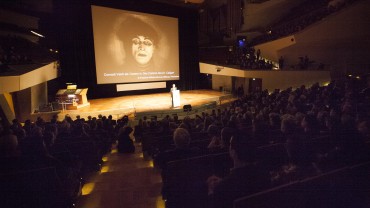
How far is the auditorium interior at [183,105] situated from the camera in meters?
2.65

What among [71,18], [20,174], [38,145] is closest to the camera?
[20,174]

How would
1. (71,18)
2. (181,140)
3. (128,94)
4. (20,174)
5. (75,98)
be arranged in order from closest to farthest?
(20,174) < (181,140) < (75,98) < (71,18) < (128,94)

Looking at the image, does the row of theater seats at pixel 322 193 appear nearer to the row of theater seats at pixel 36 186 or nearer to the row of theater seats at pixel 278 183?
the row of theater seats at pixel 278 183

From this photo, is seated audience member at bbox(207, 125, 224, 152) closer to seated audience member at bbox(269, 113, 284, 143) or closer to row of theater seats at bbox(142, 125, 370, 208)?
row of theater seats at bbox(142, 125, 370, 208)

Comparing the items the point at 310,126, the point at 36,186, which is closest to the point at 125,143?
the point at 36,186

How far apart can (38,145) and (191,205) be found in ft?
7.13

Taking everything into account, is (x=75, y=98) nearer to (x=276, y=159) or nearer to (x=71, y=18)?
(x=71, y=18)

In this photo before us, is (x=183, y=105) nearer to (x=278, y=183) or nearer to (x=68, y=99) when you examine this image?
(x=68, y=99)

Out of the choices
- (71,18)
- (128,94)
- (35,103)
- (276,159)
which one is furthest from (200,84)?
(276,159)

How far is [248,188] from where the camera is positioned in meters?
2.19

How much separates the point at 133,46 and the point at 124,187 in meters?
15.0

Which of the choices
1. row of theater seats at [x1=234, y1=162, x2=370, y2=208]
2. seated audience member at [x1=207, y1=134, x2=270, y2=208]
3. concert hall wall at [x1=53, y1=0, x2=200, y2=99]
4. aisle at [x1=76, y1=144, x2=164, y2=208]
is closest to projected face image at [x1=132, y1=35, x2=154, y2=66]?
concert hall wall at [x1=53, y1=0, x2=200, y2=99]

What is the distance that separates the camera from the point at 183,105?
15.1 metres

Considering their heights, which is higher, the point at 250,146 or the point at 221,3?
the point at 221,3
